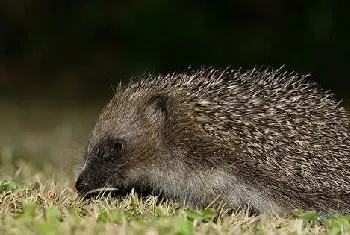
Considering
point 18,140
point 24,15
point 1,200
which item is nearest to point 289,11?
point 24,15

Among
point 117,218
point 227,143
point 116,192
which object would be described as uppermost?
point 227,143

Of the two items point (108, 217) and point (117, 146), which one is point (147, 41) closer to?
point (117, 146)

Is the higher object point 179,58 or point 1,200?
point 179,58

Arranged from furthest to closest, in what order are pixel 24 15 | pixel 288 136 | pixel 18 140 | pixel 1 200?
pixel 24 15 < pixel 18 140 < pixel 288 136 < pixel 1 200

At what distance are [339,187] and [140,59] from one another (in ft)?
36.2

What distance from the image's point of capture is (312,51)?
17281 mm

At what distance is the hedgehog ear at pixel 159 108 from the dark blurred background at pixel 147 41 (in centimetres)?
886

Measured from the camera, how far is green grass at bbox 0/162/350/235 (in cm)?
548

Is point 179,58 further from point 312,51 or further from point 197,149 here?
point 197,149

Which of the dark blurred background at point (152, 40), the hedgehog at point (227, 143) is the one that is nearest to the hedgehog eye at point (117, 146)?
the hedgehog at point (227, 143)

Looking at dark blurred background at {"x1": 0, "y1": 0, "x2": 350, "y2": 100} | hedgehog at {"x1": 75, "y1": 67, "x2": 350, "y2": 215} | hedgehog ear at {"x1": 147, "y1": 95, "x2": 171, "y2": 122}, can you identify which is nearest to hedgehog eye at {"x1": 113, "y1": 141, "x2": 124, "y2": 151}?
hedgehog at {"x1": 75, "y1": 67, "x2": 350, "y2": 215}

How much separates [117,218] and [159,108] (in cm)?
160

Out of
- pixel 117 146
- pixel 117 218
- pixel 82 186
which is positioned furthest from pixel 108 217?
pixel 117 146

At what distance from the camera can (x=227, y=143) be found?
680 centimetres
